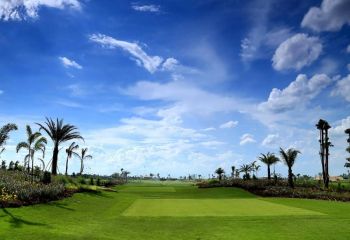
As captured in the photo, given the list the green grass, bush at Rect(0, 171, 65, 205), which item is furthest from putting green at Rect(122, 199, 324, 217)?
bush at Rect(0, 171, 65, 205)

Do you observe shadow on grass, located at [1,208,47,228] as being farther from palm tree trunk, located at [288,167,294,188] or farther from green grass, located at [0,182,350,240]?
palm tree trunk, located at [288,167,294,188]

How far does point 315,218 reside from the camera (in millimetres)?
24625

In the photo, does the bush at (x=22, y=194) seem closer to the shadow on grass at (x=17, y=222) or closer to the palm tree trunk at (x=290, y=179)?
the shadow on grass at (x=17, y=222)

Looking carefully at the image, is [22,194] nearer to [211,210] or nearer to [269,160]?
[211,210]

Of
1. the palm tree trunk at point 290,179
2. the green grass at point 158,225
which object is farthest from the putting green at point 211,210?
the palm tree trunk at point 290,179

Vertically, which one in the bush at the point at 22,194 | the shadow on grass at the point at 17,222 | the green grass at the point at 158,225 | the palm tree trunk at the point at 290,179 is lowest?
the green grass at the point at 158,225

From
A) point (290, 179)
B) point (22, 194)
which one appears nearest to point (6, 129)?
point (22, 194)

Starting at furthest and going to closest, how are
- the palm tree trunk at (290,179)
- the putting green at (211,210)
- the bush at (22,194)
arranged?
the palm tree trunk at (290,179)
the putting green at (211,210)
the bush at (22,194)

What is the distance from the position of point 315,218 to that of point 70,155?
77.8m

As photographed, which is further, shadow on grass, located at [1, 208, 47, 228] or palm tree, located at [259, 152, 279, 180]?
palm tree, located at [259, 152, 279, 180]

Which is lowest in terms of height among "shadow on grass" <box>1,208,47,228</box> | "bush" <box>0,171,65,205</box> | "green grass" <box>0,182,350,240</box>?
"green grass" <box>0,182,350,240</box>

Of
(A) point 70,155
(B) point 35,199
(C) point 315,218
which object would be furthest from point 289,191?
(A) point 70,155

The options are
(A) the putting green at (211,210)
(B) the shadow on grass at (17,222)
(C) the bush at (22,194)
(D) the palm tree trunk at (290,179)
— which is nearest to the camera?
(B) the shadow on grass at (17,222)

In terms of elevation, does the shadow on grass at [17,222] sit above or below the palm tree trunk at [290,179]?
below
